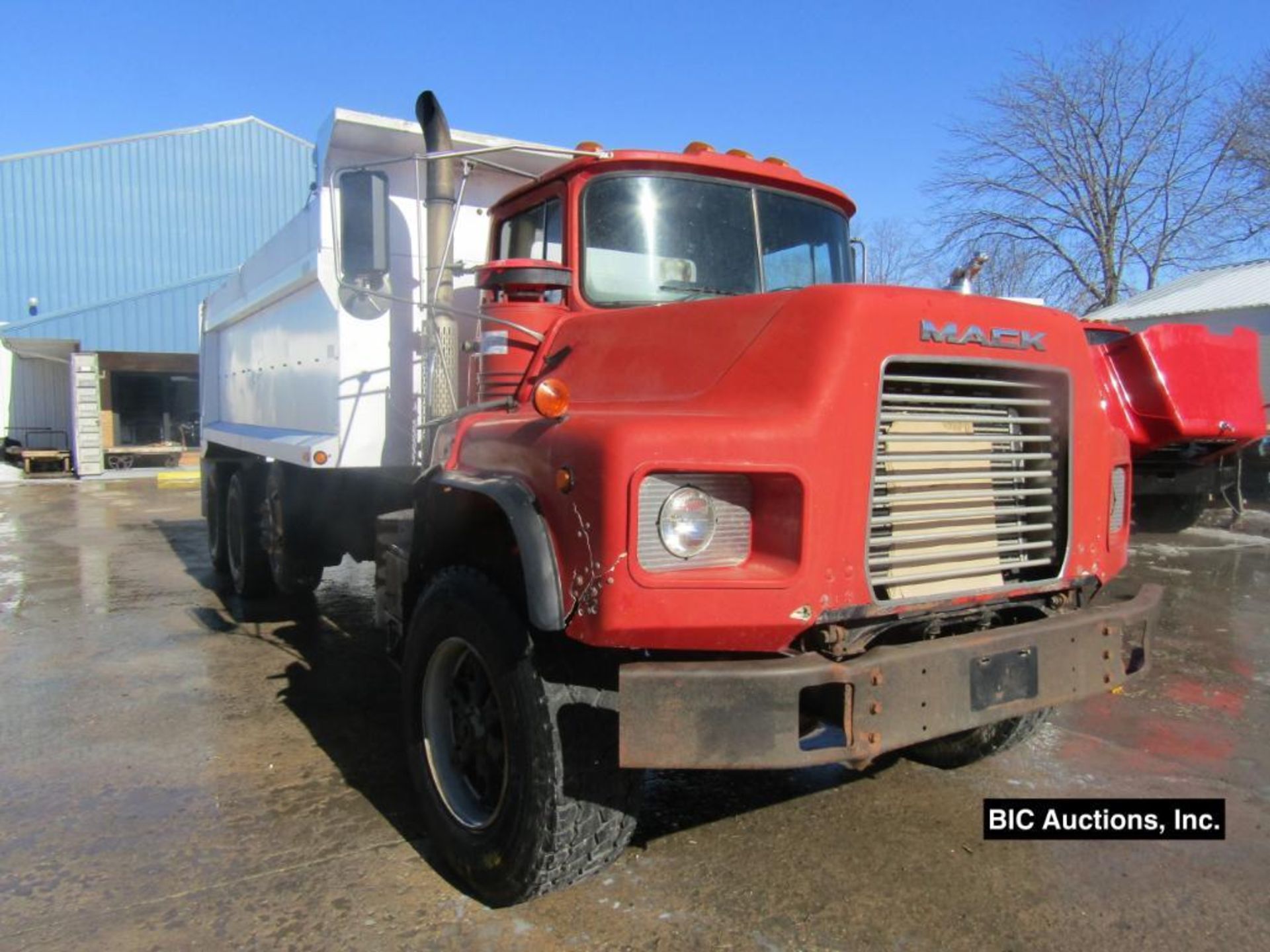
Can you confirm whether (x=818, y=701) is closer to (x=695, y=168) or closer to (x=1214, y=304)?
(x=695, y=168)

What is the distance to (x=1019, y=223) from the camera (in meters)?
27.7

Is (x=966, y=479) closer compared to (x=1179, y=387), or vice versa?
(x=966, y=479)

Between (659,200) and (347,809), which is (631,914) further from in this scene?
(659,200)

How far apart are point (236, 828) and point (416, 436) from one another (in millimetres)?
2131

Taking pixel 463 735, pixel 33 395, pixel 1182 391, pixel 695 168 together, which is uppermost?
pixel 695 168

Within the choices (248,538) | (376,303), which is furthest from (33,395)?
(376,303)

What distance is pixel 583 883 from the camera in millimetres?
3217

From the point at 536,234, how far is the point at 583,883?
2.67 metres

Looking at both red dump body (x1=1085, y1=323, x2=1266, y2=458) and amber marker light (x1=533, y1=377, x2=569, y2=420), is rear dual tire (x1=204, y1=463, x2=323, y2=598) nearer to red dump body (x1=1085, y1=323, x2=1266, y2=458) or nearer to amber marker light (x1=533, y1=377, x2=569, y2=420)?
amber marker light (x1=533, y1=377, x2=569, y2=420)

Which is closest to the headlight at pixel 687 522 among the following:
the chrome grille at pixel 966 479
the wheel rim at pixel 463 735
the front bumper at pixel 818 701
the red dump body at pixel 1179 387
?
the front bumper at pixel 818 701

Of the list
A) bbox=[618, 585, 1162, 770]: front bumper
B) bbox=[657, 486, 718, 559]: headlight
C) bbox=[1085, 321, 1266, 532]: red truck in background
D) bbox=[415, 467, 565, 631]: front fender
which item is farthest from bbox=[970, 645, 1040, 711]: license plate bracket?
bbox=[1085, 321, 1266, 532]: red truck in background

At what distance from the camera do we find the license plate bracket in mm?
2844

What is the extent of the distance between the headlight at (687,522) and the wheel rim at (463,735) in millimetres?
910

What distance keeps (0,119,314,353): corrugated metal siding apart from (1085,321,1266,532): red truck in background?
78.8 feet
